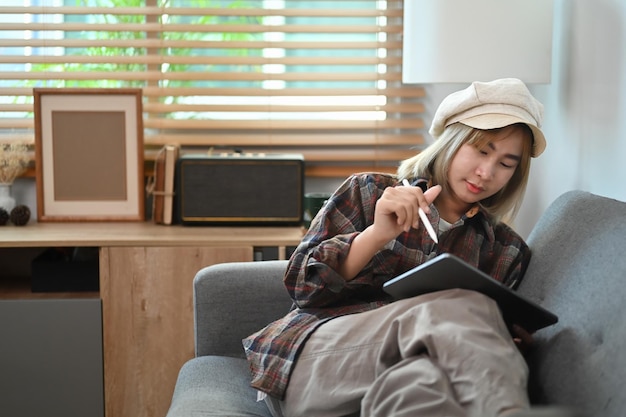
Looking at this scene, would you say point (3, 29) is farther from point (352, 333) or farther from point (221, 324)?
point (352, 333)

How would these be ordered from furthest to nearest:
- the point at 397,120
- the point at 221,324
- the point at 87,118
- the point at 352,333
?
1. the point at 397,120
2. the point at 87,118
3. the point at 221,324
4. the point at 352,333

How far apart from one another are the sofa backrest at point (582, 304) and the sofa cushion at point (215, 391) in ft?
1.77

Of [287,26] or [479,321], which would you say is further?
[287,26]

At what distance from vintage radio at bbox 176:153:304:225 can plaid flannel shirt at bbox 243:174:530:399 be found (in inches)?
35.7

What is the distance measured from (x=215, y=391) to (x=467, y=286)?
59cm

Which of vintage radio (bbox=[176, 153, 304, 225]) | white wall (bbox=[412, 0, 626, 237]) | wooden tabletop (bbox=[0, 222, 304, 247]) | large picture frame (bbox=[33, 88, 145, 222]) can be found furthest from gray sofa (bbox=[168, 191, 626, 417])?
large picture frame (bbox=[33, 88, 145, 222])

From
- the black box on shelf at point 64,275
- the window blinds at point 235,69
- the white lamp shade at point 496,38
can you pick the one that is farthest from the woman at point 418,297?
the window blinds at point 235,69

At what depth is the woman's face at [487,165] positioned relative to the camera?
170 centimetres

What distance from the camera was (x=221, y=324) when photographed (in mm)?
1956

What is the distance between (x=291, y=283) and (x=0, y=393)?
1.24m

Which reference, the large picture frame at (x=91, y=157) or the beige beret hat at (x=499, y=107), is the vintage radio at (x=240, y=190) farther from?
the beige beret hat at (x=499, y=107)

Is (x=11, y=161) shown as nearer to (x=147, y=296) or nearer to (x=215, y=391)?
(x=147, y=296)

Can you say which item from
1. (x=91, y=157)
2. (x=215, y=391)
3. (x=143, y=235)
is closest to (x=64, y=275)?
(x=143, y=235)

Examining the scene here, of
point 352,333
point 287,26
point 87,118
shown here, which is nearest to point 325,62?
point 287,26
